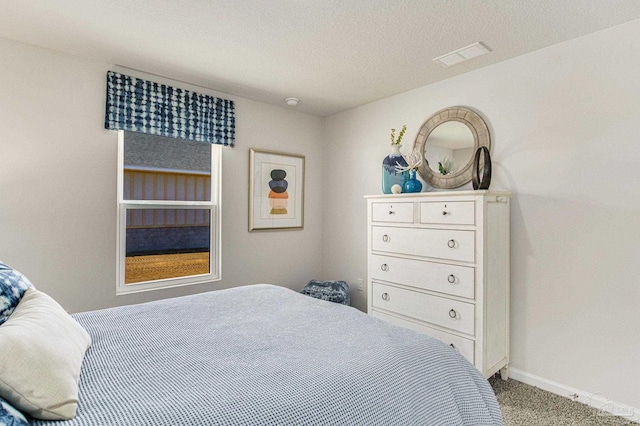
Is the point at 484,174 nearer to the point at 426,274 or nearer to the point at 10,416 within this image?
the point at 426,274

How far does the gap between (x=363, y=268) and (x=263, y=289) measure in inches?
67.4

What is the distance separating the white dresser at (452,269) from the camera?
2336 mm

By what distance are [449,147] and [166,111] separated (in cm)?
247

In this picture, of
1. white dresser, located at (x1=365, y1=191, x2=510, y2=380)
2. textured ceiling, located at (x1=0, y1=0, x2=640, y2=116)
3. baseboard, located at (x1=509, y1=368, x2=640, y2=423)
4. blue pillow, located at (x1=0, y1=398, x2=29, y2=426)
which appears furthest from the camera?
white dresser, located at (x1=365, y1=191, x2=510, y2=380)

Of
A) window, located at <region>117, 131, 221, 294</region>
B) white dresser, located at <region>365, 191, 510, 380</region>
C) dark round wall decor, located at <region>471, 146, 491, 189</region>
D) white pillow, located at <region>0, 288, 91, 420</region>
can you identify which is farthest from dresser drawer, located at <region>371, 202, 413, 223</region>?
white pillow, located at <region>0, 288, 91, 420</region>

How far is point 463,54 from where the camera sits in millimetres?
2531

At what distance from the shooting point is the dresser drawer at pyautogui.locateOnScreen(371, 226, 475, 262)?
2.40 meters

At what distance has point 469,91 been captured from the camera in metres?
2.88

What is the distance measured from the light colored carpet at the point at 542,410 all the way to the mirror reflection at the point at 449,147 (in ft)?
5.63

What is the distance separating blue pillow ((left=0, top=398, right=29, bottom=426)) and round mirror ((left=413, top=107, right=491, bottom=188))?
2914 mm

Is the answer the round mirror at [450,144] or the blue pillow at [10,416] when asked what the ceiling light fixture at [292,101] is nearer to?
the round mirror at [450,144]

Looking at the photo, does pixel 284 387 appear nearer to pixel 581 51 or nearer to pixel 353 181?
pixel 581 51

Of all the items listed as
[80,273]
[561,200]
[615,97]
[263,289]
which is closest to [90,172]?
[80,273]

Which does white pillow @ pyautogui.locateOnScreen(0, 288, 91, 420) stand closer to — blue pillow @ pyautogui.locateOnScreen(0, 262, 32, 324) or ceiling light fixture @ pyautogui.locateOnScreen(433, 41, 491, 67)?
blue pillow @ pyautogui.locateOnScreen(0, 262, 32, 324)
